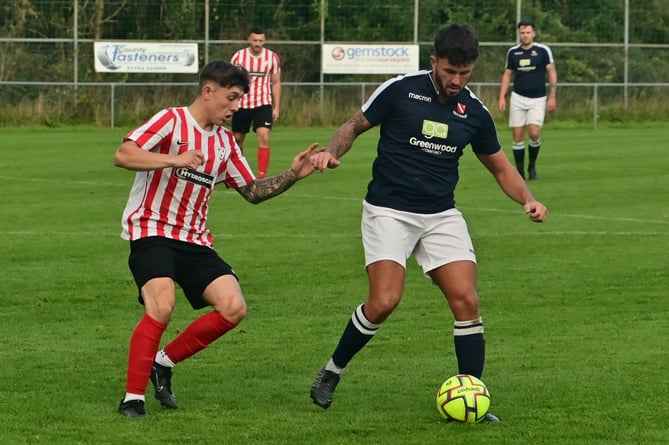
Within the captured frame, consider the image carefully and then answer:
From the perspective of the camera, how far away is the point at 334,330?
31.2 ft

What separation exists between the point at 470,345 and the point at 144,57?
98.7ft

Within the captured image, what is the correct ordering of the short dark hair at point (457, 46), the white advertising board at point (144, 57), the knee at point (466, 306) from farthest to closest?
the white advertising board at point (144, 57), the knee at point (466, 306), the short dark hair at point (457, 46)

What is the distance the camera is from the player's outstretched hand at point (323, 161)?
7.11 metres

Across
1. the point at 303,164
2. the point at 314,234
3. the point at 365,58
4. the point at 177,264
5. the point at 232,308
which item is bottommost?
the point at 314,234

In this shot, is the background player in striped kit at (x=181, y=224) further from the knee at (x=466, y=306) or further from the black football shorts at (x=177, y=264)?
the knee at (x=466, y=306)

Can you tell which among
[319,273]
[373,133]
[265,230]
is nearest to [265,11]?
[373,133]

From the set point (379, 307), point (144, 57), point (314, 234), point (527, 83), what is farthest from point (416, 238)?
point (144, 57)

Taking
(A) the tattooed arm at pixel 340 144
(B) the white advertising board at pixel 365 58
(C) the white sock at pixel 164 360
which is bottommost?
(B) the white advertising board at pixel 365 58

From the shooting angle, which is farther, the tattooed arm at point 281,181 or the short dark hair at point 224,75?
the tattooed arm at point 281,181

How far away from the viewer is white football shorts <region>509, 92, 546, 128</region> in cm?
2139

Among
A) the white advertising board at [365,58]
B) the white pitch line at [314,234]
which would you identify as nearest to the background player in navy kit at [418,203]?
the white pitch line at [314,234]

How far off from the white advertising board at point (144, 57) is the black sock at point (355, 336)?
96.9ft

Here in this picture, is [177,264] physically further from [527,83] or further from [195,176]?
[527,83]

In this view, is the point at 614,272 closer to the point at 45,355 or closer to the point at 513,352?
the point at 513,352
